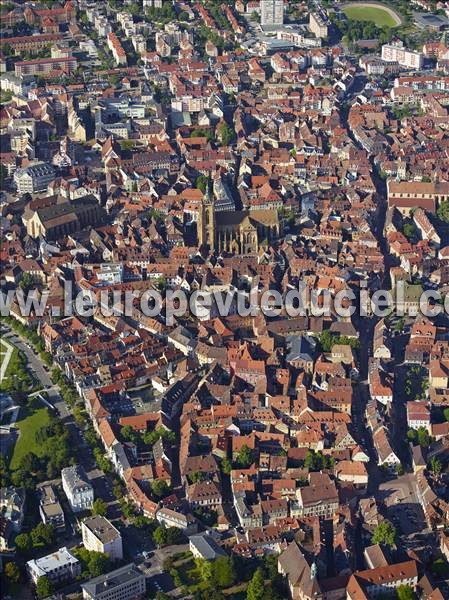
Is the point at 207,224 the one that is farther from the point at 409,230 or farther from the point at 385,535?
the point at 385,535

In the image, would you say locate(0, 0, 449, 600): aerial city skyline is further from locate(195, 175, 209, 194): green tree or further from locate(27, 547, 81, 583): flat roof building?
locate(195, 175, 209, 194): green tree

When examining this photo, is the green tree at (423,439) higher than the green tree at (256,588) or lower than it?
higher

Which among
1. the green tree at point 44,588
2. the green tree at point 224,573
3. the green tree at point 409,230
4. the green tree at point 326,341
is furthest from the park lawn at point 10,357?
the green tree at point 409,230

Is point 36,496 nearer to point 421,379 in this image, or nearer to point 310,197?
point 421,379

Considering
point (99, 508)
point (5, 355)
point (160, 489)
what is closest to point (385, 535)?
point (160, 489)

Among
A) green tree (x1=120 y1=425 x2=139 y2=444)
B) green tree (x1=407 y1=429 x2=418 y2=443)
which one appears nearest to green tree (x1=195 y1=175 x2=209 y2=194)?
green tree (x1=120 y1=425 x2=139 y2=444)

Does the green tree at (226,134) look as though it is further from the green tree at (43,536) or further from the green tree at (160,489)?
the green tree at (43,536)

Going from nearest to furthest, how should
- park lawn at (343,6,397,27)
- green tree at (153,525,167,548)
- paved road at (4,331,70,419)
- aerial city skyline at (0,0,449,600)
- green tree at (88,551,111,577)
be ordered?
green tree at (88,551,111,577) < aerial city skyline at (0,0,449,600) < green tree at (153,525,167,548) < paved road at (4,331,70,419) < park lawn at (343,6,397,27)
